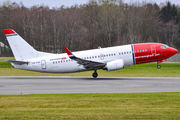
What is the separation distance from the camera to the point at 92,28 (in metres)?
92.7

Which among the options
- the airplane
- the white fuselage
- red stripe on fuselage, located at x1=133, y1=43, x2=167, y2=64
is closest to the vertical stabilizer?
the airplane

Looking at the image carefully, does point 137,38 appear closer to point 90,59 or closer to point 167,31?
point 167,31

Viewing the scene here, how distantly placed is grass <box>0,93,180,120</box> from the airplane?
14672 millimetres

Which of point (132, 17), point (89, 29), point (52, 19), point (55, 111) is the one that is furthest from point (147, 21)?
point (55, 111)

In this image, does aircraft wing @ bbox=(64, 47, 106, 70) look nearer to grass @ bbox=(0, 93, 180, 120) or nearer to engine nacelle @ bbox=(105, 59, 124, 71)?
engine nacelle @ bbox=(105, 59, 124, 71)

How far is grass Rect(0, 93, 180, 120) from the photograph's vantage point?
44.8 ft

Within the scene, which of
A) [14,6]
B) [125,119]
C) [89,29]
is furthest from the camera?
[14,6]

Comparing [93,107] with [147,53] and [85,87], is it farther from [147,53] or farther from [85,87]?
[147,53]

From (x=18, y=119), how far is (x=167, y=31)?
96.8 metres

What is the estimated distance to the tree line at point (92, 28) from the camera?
86688 millimetres

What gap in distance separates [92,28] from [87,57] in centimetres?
5839

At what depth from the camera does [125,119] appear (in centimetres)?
1307

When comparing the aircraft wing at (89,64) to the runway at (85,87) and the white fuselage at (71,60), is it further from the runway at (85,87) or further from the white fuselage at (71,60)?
the runway at (85,87)

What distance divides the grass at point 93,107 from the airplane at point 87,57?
14672mm
